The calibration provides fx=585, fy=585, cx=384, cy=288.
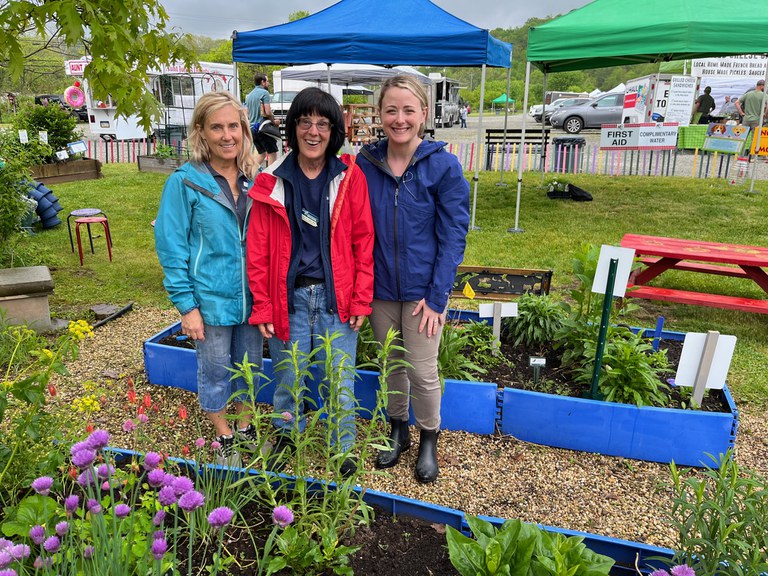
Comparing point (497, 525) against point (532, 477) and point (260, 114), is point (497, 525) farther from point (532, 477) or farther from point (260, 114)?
point (260, 114)

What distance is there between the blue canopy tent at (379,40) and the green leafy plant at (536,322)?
12.9 ft

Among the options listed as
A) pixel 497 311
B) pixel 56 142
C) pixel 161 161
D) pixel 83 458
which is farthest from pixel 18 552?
pixel 161 161

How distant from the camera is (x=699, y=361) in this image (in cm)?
278

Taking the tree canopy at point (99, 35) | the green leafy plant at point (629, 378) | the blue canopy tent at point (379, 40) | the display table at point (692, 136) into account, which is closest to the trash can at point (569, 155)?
the display table at point (692, 136)

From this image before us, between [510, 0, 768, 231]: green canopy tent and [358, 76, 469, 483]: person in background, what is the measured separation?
501 cm

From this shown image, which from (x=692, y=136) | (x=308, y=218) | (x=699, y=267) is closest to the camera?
(x=308, y=218)

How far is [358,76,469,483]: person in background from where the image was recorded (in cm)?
239

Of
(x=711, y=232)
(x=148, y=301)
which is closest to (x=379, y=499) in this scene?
(x=148, y=301)

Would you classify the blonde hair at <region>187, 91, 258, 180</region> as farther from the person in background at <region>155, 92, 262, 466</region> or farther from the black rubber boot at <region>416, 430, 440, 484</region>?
the black rubber boot at <region>416, 430, 440, 484</region>

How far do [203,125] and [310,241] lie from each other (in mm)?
691

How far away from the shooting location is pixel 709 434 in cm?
284

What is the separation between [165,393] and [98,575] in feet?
7.54

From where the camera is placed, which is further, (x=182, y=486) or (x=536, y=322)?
(x=536, y=322)

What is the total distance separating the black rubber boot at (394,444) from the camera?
2.80 m
